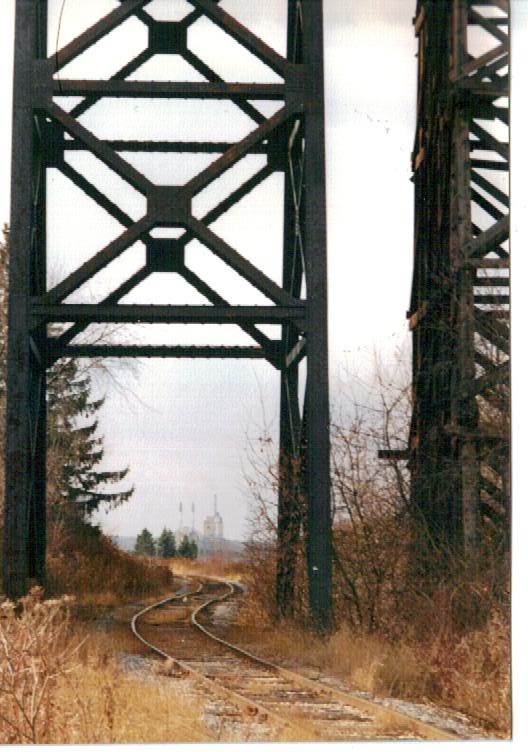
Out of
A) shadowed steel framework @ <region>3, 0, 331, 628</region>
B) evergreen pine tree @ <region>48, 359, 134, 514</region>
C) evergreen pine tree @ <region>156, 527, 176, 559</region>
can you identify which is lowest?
evergreen pine tree @ <region>156, 527, 176, 559</region>

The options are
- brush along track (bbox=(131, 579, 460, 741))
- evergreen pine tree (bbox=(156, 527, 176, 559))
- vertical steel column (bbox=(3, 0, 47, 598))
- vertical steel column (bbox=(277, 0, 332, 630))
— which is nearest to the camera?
brush along track (bbox=(131, 579, 460, 741))

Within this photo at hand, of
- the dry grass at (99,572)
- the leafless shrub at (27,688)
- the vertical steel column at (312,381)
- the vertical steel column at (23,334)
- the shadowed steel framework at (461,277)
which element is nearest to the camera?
the leafless shrub at (27,688)

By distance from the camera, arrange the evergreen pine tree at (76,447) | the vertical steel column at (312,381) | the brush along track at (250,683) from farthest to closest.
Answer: the vertical steel column at (312,381) → the evergreen pine tree at (76,447) → the brush along track at (250,683)

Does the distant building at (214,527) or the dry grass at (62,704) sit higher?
the distant building at (214,527)

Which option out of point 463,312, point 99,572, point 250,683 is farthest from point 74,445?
point 463,312

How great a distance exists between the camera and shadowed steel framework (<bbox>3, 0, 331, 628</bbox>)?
10.1m

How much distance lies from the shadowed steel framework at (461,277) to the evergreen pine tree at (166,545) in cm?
210

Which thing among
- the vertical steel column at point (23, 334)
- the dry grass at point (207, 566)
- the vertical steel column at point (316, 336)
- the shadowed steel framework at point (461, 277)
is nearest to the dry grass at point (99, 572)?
the dry grass at point (207, 566)

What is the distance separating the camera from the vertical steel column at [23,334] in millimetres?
10078

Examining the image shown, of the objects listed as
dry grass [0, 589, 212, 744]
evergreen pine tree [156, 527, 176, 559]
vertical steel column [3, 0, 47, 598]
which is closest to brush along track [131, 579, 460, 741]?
evergreen pine tree [156, 527, 176, 559]

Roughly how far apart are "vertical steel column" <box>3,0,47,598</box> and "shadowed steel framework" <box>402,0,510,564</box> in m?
3.14

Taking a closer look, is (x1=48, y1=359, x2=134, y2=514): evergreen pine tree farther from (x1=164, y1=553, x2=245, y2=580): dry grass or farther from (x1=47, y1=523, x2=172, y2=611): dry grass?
(x1=164, y1=553, x2=245, y2=580): dry grass

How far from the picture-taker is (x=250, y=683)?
889cm

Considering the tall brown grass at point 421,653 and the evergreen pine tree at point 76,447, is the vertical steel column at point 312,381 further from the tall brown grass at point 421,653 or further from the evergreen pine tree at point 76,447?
the evergreen pine tree at point 76,447
